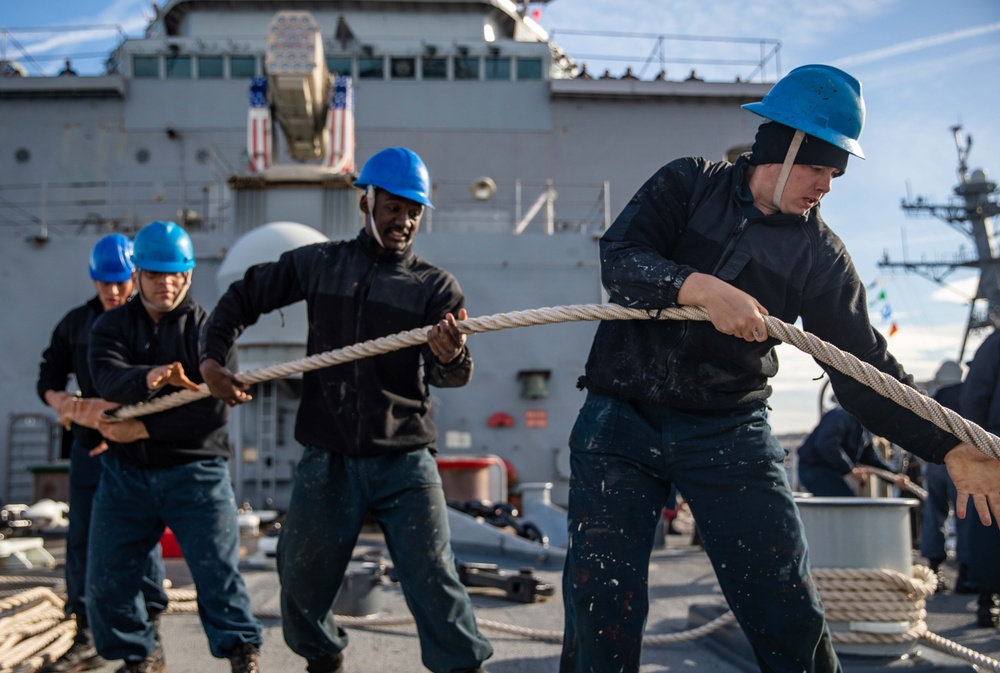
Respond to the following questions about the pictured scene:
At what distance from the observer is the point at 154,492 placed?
3166 mm

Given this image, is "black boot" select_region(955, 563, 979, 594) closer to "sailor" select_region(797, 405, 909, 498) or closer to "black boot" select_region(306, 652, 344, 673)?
"sailor" select_region(797, 405, 909, 498)

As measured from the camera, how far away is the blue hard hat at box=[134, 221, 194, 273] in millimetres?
3297

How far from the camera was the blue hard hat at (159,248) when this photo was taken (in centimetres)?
330

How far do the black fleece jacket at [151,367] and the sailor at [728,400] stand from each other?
59.1 inches

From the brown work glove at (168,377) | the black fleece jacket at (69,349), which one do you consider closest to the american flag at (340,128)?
the black fleece jacket at (69,349)

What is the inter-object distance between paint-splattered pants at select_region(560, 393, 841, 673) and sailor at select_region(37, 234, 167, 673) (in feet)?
6.50

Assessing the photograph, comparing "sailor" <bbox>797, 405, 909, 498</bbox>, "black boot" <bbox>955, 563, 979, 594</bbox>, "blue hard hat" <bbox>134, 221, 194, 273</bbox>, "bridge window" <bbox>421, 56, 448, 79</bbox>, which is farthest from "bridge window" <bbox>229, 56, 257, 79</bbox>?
"black boot" <bbox>955, 563, 979, 594</bbox>

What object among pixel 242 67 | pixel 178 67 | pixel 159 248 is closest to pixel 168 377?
pixel 159 248

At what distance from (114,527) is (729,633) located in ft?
8.11

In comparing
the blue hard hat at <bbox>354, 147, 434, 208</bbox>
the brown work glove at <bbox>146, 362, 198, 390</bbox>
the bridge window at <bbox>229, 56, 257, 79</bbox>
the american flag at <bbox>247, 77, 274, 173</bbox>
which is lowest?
the brown work glove at <bbox>146, 362, 198, 390</bbox>

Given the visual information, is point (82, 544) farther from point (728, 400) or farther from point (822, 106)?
point (822, 106)

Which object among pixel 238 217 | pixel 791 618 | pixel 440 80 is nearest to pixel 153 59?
pixel 440 80

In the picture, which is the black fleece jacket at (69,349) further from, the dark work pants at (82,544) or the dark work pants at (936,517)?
the dark work pants at (936,517)

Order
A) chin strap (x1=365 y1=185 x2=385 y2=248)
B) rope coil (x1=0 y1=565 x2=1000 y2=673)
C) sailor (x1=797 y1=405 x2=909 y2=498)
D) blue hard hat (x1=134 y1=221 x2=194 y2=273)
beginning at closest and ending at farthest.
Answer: chin strap (x1=365 y1=185 x2=385 y2=248) < blue hard hat (x1=134 y1=221 x2=194 y2=273) < rope coil (x1=0 y1=565 x2=1000 y2=673) < sailor (x1=797 y1=405 x2=909 y2=498)
